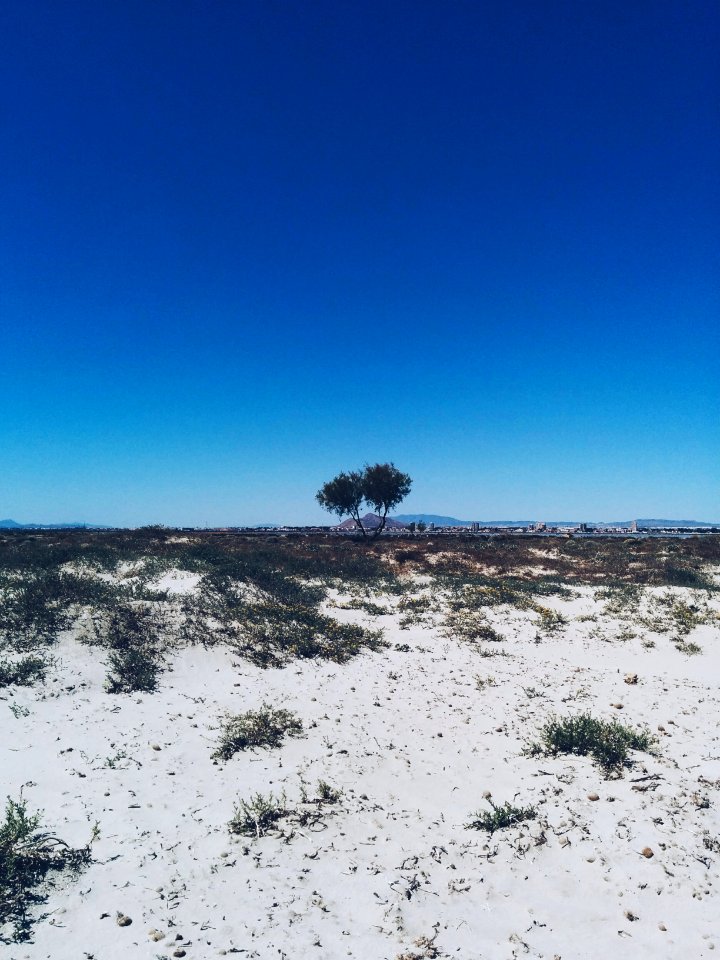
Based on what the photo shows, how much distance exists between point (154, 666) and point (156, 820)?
5580 millimetres

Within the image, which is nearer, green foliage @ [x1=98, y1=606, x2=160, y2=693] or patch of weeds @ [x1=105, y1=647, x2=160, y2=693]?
patch of weeds @ [x1=105, y1=647, x2=160, y2=693]

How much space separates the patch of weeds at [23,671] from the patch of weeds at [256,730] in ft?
14.9

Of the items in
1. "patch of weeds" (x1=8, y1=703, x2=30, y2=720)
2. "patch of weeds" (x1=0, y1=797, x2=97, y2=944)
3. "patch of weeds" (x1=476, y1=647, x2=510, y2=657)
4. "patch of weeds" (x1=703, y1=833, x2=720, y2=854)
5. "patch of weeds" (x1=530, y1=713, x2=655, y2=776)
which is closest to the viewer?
"patch of weeds" (x1=0, y1=797, x2=97, y2=944)

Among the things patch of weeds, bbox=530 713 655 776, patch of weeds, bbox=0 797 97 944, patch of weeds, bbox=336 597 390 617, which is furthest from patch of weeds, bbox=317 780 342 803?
patch of weeds, bbox=336 597 390 617

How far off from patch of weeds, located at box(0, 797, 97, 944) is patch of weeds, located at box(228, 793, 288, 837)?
1715 mm

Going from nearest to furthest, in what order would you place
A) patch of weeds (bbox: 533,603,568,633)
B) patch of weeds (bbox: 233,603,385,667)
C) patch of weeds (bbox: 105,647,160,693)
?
patch of weeds (bbox: 105,647,160,693)
patch of weeds (bbox: 233,603,385,667)
patch of weeds (bbox: 533,603,568,633)

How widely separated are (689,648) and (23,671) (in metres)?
16.9

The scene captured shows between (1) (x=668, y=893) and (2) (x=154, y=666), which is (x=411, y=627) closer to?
(2) (x=154, y=666)

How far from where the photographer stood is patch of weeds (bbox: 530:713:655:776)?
7727 millimetres

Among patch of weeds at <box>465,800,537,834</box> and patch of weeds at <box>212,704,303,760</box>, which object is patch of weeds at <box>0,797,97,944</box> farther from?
patch of weeds at <box>465,800,537,834</box>

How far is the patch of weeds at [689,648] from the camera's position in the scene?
1326 cm

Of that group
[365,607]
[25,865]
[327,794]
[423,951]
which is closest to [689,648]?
[365,607]

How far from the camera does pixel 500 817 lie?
624cm

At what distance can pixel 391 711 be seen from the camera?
33.4 feet
